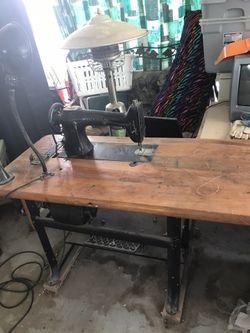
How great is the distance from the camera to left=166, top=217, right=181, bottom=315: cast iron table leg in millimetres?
1207

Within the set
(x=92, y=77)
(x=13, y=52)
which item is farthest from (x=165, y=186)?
(x=92, y=77)

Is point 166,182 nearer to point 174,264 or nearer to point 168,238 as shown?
point 168,238

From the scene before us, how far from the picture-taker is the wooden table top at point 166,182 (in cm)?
100

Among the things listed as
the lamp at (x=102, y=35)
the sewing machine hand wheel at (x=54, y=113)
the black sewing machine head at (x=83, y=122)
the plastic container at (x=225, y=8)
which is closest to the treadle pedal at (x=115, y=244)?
the black sewing machine head at (x=83, y=122)

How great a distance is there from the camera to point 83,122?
1322 mm

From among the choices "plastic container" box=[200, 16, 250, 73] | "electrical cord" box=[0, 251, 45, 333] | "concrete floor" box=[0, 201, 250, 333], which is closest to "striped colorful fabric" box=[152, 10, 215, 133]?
"plastic container" box=[200, 16, 250, 73]

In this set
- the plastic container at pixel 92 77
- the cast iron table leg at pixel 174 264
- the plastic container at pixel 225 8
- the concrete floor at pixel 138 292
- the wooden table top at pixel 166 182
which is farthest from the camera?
the plastic container at pixel 92 77

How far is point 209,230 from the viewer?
1.91 metres

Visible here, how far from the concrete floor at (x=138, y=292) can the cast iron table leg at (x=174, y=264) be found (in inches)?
3.3

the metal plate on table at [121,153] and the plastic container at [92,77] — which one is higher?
the plastic container at [92,77]

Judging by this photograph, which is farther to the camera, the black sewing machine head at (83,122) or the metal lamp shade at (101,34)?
the metal lamp shade at (101,34)

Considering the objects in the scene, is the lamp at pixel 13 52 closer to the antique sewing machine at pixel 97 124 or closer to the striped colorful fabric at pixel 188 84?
the antique sewing machine at pixel 97 124

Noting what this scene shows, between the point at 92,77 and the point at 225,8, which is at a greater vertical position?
the point at 225,8

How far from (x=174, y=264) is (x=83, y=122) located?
2.48ft
